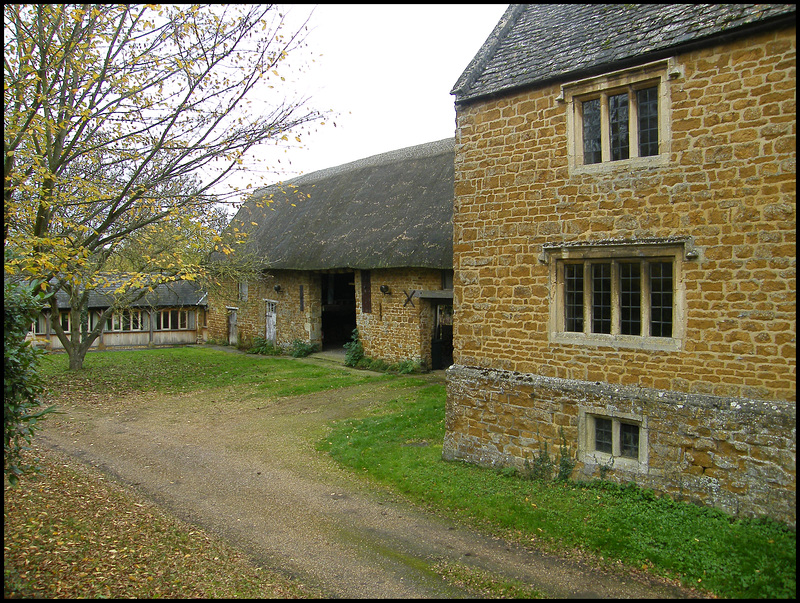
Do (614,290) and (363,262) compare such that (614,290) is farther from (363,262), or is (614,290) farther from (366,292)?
(366,292)

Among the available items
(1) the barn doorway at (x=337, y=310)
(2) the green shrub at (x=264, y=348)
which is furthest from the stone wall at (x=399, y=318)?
(2) the green shrub at (x=264, y=348)

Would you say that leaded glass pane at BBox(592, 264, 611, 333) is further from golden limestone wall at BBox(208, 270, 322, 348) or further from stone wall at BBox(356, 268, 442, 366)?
golden limestone wall at BBox(208, 270, 322, 348)

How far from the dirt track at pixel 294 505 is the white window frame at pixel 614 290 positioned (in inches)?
113

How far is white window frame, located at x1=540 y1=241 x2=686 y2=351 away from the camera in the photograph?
6441mm

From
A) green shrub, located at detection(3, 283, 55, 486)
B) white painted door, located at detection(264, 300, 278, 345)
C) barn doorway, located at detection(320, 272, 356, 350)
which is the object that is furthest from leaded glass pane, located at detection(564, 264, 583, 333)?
white painted door, located at detection(264, 300, 278, 345)

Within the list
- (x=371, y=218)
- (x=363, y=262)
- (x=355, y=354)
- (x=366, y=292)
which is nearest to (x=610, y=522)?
(x=363, y=262)

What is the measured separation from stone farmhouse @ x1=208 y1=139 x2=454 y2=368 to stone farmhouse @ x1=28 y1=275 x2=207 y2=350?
84.6 inches

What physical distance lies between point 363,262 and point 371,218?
88.4 inches

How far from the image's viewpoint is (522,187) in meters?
7.66

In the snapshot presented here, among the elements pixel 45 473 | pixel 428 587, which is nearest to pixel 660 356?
pixel 428 587

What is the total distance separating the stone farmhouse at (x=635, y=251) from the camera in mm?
5863

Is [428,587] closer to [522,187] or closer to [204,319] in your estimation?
[522,187]

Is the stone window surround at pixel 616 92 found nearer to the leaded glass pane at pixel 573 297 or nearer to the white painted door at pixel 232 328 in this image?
the leaded glass pane at pixel 573 297

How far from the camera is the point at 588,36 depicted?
755 centimetres
